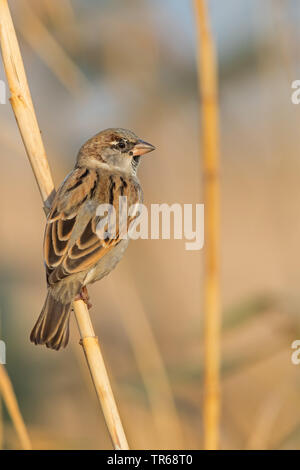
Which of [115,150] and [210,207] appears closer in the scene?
[210,207]

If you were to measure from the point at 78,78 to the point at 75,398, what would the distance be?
159cm

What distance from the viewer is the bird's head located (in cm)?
328

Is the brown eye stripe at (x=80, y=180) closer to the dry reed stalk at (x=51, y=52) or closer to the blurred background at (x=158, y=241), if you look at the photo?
the blurred background at (x=158, y=241)

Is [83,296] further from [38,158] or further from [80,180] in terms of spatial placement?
[38,158]

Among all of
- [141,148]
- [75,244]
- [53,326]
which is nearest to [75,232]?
[75,244]

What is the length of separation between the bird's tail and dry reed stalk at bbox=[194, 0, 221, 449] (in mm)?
638

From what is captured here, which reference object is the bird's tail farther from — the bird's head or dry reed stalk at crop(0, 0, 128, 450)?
the bird's head

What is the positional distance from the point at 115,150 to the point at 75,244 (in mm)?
760

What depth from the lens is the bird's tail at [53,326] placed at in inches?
99.2

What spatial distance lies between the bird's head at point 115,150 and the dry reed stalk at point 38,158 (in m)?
0.89

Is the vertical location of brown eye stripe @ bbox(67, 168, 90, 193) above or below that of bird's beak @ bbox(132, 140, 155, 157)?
below

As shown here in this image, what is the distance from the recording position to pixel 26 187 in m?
4.39

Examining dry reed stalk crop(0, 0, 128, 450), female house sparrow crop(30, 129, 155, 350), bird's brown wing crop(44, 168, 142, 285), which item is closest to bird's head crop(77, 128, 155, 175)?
female house sparrow crop(30, 129, 155, 350)

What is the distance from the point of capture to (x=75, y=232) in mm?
2773
